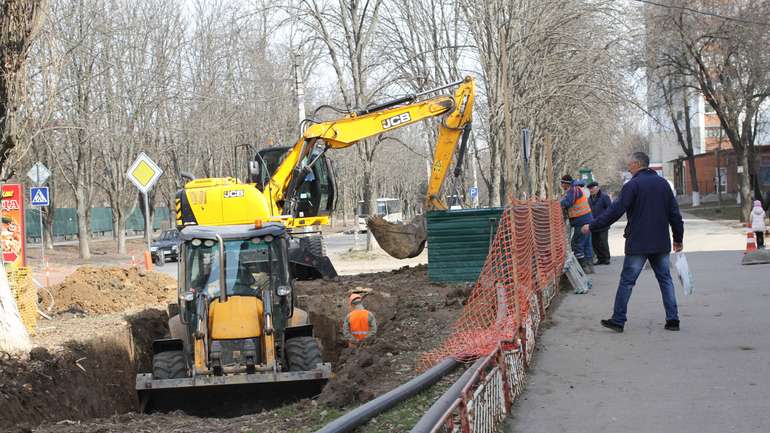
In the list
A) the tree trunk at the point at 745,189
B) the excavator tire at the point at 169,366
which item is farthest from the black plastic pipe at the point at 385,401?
the tree trunk at the point at 745,189

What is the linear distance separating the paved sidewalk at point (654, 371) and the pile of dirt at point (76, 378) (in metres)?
4.87

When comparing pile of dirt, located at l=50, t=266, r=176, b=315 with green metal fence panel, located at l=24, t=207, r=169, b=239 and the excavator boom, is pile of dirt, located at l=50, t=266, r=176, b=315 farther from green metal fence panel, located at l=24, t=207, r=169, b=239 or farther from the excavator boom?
green metal fence panel, located at l=24, t=207, r=169, b=239

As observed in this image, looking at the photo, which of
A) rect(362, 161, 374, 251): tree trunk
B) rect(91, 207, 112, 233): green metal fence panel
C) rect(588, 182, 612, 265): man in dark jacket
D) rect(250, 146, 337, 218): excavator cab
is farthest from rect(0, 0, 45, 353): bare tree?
rect(91, 207, 112, 233): green metal fence panel

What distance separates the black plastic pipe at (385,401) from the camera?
5.17m

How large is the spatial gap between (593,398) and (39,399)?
21.2 feet

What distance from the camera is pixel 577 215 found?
58.4 feet

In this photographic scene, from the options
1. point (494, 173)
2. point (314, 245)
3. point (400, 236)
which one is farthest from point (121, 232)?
point (400, 236)

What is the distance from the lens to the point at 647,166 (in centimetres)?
1012

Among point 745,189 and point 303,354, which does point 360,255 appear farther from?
point 303,354

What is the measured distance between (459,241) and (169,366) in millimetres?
7658

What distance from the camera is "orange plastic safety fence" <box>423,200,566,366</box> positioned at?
8.41 m

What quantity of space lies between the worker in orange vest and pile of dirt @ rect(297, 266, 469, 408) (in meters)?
0.16

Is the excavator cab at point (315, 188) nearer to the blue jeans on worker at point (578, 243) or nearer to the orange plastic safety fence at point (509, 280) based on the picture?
the blue jeans on worker at point (578, 243)

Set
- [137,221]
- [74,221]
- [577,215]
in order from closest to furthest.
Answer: [577,215]
[74,221]
[137,221]
